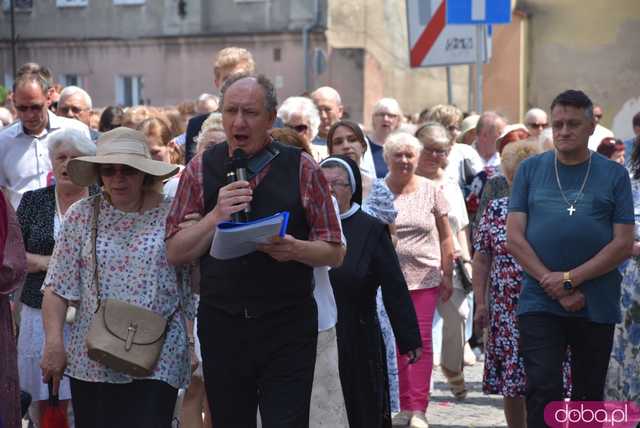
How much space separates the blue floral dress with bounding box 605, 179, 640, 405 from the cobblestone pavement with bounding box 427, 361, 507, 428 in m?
1.52

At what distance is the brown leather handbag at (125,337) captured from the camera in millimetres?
6566

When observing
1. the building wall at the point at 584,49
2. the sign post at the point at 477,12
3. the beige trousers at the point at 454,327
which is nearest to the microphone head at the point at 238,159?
the beige trousers at the point at 454,327

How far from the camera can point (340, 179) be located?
8.03 m

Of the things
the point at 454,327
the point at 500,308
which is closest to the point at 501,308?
the point at 500,308

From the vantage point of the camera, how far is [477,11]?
1394cm

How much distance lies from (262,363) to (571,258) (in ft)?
7.69

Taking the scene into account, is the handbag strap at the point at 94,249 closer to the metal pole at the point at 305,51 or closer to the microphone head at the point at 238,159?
the microphone head at the point at 238,159

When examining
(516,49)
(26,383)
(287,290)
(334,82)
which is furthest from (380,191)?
(334,82)

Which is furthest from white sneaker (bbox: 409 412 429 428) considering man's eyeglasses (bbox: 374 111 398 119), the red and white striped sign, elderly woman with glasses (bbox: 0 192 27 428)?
the red and white striped sign

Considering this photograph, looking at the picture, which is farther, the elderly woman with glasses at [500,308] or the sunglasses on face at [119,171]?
the elderly woman with glasses at [500,308]

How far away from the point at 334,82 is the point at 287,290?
1221 inches

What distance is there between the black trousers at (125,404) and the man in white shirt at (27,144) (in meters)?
3.20

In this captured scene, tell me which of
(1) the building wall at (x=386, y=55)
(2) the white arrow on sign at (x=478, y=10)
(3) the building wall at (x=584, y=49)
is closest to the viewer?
(2) the white arrow on sign at (x=478, y=10)

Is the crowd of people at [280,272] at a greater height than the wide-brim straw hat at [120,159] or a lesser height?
lesser
